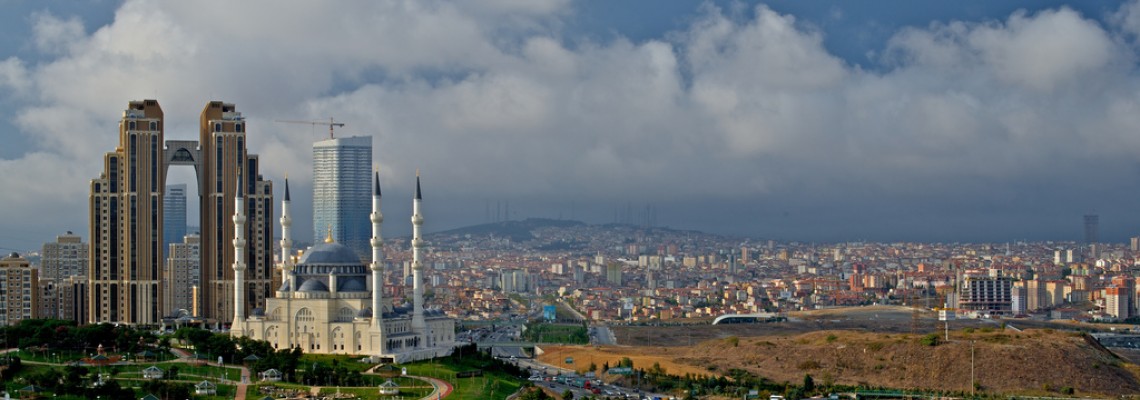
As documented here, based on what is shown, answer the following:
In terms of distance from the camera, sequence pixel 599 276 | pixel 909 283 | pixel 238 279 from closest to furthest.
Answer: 1. pixel 238 279
2. pixel 909 283
3. pixel 599 276

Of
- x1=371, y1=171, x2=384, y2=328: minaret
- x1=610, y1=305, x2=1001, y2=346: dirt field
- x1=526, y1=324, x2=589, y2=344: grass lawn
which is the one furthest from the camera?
x1=610, y1=305, x2=1001, y2=346: dirt field

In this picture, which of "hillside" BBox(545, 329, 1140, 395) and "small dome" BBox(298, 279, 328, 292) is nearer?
"hillside" BBox(545, 329, 1140, 395)

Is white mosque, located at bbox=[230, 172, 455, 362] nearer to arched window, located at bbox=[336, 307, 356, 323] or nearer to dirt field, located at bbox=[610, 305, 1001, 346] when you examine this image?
arched window, located at bbox=[336, 307, 356, 323]

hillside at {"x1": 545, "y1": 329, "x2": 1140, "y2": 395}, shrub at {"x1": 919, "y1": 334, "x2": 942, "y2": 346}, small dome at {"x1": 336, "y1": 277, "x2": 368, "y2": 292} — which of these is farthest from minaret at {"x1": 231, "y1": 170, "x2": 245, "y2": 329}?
shrub at {"x1": 919, "y1": 334, "x2": 942, "y2": 346}

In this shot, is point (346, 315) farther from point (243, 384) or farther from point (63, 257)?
point (63, 257)

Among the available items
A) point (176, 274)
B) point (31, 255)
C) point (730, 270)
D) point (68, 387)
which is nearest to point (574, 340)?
point (176, 274)

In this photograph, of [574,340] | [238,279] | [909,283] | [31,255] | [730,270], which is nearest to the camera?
[238,279]

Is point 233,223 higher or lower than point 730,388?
higher

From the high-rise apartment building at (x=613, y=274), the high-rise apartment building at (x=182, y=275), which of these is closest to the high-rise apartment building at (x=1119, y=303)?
the high-rise apartment building at (x=613, y=274)

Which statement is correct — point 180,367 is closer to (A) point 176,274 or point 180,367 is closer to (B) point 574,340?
(A) point 176,274
